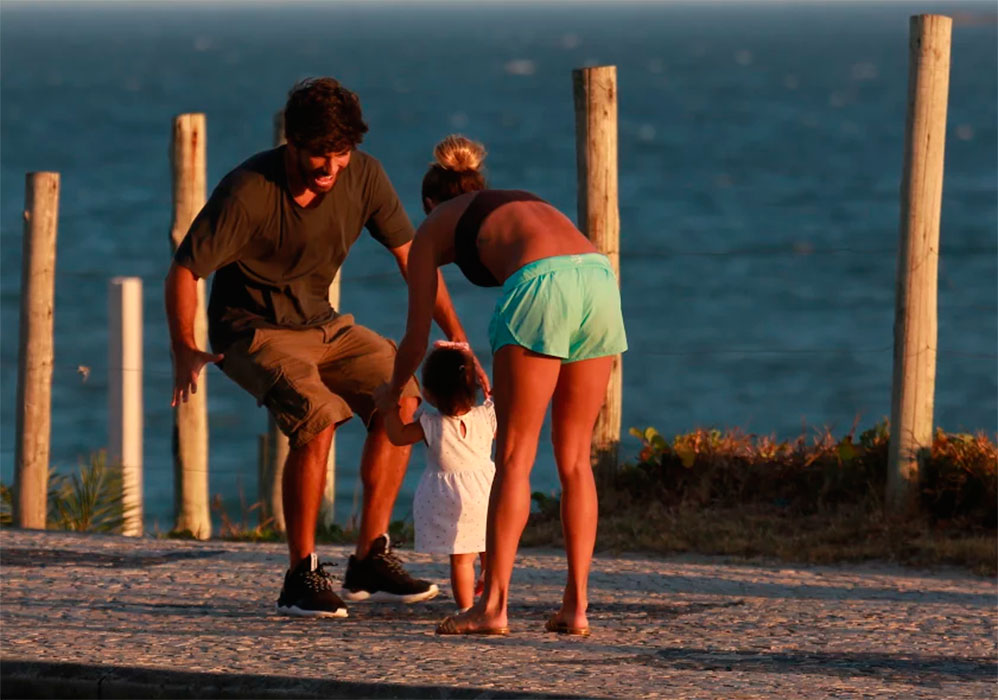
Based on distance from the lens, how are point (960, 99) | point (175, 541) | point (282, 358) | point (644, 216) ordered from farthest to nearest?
point (960, 99) < point (644, 216) < point (175, 541) < point (282, 358)

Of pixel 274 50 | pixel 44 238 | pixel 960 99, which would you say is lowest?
pixel 44 238

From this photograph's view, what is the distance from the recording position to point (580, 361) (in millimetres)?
6398

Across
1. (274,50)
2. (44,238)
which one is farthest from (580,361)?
(274,50)

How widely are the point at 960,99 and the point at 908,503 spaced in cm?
8315

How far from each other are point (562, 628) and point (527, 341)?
1.03 metres

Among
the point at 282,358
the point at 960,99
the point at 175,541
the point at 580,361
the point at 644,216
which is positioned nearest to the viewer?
the point at 580,361

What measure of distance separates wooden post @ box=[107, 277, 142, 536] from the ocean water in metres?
0.28

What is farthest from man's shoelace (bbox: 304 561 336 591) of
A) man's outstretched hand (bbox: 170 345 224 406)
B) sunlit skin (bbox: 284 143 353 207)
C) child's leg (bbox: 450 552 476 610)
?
sunlit skin (bbox: 284 143 353 207)

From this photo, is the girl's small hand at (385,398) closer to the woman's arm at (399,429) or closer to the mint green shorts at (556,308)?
the woman's arm at (399,429)

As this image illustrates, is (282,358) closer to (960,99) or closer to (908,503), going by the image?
(908,503)

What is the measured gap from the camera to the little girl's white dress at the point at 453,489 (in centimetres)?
673

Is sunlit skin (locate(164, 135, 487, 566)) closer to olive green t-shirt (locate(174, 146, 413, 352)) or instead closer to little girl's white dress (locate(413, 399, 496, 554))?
olive green t-shirt (locate(174, 146, 413, 352))

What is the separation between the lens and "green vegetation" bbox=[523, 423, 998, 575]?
8.49 m

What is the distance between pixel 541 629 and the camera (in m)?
6.63
